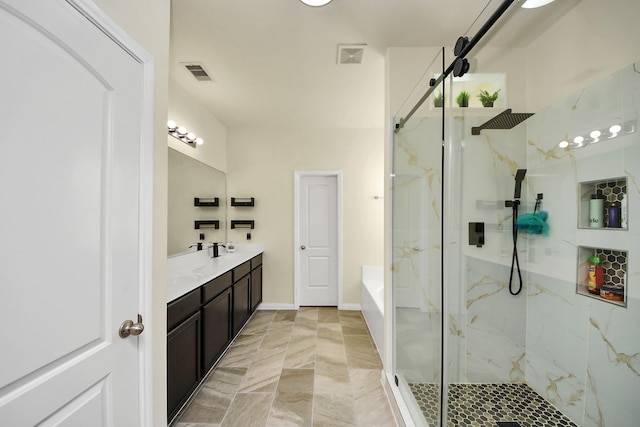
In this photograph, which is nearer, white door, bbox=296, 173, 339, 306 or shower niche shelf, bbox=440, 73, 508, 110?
shower niche shelf, bbox=440, 73, 508, 110

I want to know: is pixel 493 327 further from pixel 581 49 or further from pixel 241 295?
pixel 241 295

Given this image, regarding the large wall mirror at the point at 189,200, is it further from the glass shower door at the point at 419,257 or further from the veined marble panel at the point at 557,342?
the veined marble panel at the point at 557,342

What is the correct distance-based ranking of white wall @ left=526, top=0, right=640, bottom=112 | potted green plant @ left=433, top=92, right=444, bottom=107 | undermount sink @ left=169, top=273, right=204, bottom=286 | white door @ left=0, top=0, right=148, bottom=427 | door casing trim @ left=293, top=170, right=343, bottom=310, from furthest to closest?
door casing trim @ left=293, top=170, right=343, bottom=310 < undermount sink @ left=169, top=273, right=204, bottom=286 < potted green plant @ left=433, top=92, right=444, bottom=107 < white wall @ left=526, top=0, right=640, bottom=112 < white door @ left=0, top=0, right=148, bottom=427

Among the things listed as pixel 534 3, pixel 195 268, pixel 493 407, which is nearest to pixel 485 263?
pixel 493 407

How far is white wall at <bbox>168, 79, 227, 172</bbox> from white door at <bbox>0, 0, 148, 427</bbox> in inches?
69.3

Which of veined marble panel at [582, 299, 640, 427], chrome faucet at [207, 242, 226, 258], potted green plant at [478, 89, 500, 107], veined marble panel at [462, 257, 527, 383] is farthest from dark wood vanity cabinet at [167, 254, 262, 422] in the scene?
veined marble panel at [582, 299, 640, 427]

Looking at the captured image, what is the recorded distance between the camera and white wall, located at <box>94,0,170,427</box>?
3.89ft

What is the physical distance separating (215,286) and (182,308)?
0.55 metres

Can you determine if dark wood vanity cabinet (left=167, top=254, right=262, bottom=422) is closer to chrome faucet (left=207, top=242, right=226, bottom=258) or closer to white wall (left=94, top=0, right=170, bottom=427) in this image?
white wall (left=94, top=0, right=170, bottom=427)

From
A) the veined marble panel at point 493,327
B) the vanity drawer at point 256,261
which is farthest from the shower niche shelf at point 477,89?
the vanity drawer at point 256,261

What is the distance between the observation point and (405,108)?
6.72 ft

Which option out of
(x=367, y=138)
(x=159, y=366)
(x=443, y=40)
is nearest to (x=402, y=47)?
(x=443, y=40)

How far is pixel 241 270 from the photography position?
3.10 meters

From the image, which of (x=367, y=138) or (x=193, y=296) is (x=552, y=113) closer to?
(x=193, y=296)
